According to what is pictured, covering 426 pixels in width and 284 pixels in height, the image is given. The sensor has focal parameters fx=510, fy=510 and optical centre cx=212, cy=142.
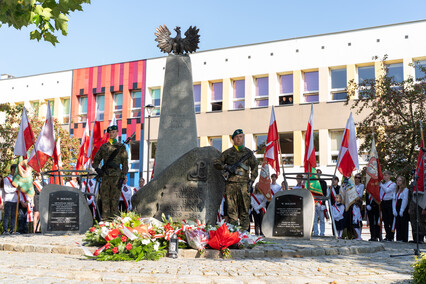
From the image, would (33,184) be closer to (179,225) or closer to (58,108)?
(179,225)

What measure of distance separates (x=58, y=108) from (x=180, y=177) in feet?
104

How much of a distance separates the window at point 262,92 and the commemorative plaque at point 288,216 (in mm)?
21438

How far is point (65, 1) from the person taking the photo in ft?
18.9

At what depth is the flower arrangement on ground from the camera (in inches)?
308

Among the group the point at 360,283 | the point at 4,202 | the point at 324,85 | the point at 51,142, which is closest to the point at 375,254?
the point at 360,283

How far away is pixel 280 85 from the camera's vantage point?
3222 cm

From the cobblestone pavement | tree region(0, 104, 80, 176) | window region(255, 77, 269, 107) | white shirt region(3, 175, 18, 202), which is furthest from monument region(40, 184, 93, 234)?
window region(255, 77, 269, 107)

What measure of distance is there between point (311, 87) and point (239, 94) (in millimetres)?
4820

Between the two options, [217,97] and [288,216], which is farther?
[217,97]

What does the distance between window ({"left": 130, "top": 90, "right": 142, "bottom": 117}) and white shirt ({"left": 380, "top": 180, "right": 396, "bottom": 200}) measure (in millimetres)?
25033

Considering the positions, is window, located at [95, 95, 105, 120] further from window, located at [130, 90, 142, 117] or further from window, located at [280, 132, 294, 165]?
window, located at [280, 132, 294, 165]

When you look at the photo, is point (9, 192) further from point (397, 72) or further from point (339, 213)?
point (397, 72)

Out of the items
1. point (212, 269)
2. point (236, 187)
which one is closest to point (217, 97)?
point (236, 187)

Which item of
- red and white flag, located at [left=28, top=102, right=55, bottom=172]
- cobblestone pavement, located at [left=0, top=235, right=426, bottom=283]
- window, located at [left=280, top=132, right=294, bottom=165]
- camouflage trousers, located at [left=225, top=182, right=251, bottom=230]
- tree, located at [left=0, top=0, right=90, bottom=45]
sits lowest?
cobblestone pavement, located at [left=0, top=235, right=426, bottom=283]
